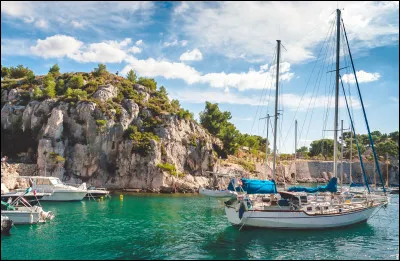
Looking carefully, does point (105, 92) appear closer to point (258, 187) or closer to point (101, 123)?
point (101, 123)

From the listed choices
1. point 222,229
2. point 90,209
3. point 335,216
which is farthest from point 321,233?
point 90,209

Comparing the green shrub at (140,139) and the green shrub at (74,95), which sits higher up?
the green shrub at (74,95)

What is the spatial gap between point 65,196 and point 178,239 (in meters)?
32.9

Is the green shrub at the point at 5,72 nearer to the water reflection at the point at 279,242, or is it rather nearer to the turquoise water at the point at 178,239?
the turquoise water at the point at 178,239

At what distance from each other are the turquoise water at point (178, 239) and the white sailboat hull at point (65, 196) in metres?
12.1

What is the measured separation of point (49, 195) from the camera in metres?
52.5

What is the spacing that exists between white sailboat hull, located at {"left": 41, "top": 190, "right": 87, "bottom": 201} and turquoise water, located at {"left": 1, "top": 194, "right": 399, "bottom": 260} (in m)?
12.1

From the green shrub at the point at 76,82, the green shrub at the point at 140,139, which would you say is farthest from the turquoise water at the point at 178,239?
the green shrub at the point at 76,82

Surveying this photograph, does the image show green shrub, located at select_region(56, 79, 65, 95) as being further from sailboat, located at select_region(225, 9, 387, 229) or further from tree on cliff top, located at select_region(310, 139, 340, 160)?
tree on cliff top, located at select_region(310, 139, 340, 160)

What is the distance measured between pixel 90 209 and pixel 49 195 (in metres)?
11.5

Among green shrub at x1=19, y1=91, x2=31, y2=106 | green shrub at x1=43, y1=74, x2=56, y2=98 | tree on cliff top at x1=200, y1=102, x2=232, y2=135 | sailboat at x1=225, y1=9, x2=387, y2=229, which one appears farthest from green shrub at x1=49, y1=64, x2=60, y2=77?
sailboat at x1=225, y1=9, x2=387, y2=229

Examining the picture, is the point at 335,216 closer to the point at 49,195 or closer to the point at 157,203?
the point at 157,203

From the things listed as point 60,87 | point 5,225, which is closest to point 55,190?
point 5,225

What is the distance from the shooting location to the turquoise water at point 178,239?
2389 centimetres
